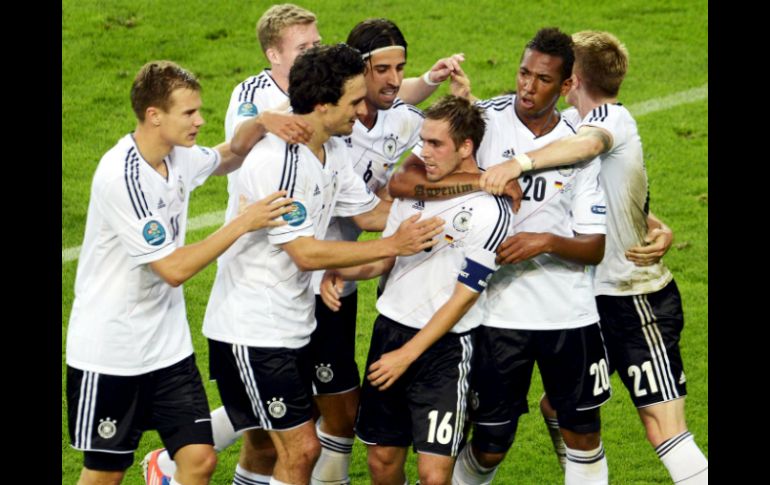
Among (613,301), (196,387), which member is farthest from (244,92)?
(613,301)

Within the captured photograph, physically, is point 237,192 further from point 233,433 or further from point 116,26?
point 116,26

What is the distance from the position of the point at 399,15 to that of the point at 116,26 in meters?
2.81

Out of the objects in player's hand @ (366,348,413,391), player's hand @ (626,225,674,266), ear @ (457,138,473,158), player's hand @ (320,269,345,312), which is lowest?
player's hand @ (366,348,413,391)

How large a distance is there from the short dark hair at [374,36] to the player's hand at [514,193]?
40.0 inches

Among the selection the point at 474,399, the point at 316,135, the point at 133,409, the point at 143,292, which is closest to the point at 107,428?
the point at 133,409

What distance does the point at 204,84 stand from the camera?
Answer: 12.9 m

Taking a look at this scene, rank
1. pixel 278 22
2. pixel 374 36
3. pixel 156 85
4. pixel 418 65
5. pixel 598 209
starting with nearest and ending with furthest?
pixel 156 85 → pixel 598 209 → pixel 374 36 → pixel 278 22 → pixel 418 65

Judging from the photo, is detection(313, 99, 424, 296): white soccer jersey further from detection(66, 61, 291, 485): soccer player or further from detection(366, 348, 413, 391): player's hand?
detection(66, 61, 291, 485): soccer player

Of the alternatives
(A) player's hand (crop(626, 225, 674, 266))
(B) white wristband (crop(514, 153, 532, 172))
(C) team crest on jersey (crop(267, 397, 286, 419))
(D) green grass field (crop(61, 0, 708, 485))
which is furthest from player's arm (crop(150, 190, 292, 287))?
(D) green grass field (crop(61, 0, 708, 485))

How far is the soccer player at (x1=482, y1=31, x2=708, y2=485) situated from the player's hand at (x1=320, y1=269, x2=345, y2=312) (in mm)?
1375

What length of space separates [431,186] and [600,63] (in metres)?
1.15

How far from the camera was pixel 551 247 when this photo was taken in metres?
6.43

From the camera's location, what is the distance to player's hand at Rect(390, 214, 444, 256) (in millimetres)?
6184

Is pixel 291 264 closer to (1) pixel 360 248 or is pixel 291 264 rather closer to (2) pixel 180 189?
(1) pixel 360 248
